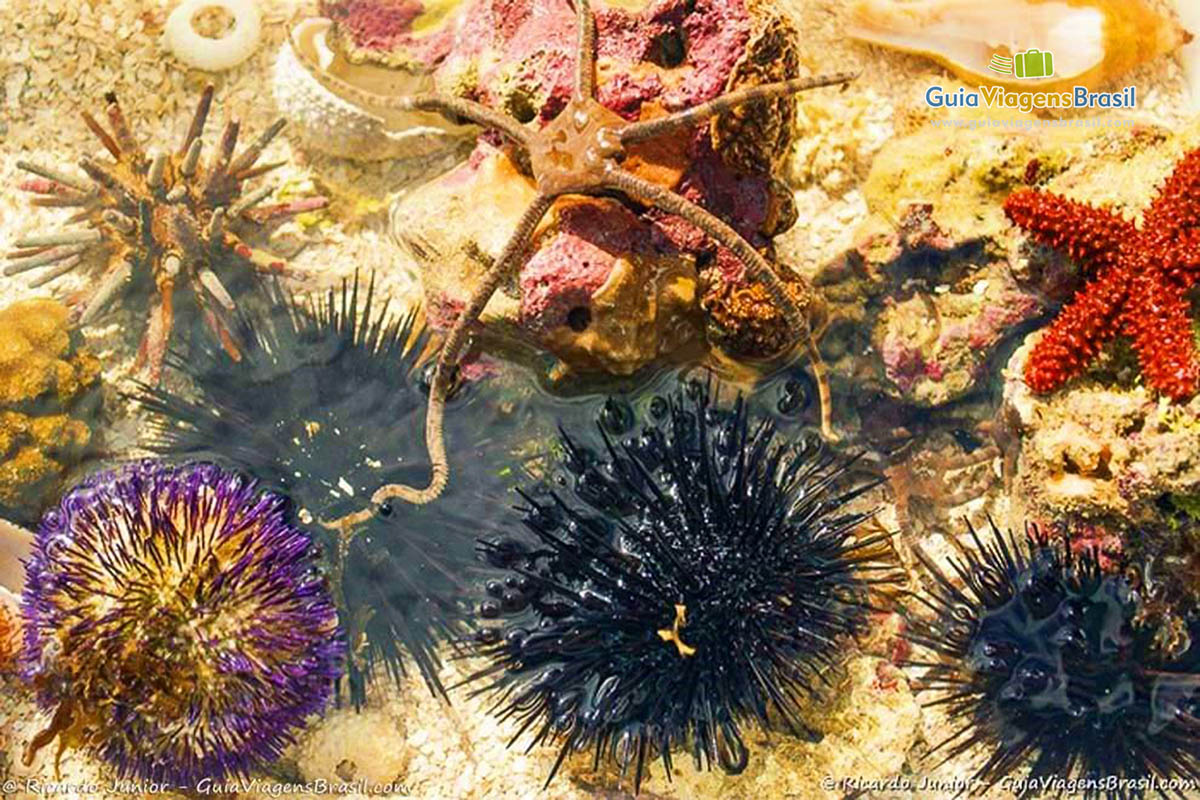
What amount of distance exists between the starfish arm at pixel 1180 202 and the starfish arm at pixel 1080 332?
0.56 ft

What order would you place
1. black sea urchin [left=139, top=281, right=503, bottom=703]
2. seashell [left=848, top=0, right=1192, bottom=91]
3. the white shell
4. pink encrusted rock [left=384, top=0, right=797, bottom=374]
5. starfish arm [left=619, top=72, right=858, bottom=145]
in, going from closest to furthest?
1. starfish arm [left=619, top=72, right=858, bottom=145]
2. pink encrusted rock [left=384, top=0, right=797, bottom=374]
3. black sea urchin [left=139, top=281, right=503, bottom=703]
4. seashell [left=848, top=0, right=1192, bottom=91]
5. the white shell

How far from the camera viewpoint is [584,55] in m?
3.02

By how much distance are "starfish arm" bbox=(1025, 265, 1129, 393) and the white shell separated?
10.6 ft

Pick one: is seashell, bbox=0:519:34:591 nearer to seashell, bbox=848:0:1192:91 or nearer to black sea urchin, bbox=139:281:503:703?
black sea urchin, bbox=139:281:503:703

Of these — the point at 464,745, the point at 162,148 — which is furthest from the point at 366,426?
the point at 162,148

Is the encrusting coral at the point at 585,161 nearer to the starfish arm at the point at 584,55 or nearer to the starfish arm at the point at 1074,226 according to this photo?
the starfish arm at the point at 584,55

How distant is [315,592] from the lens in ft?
11.1

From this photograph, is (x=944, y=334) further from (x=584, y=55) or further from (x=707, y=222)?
(x=584, y=55)

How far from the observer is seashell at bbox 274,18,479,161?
392cm

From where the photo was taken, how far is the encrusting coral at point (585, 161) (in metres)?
2.93

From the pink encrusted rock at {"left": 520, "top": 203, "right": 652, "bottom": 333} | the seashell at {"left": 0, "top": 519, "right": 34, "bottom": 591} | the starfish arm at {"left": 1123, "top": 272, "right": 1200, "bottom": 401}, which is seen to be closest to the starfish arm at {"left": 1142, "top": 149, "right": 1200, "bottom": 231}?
the starfish arm at {"left": 1123, "top": 272, "right": 1200, "bottom": 401}

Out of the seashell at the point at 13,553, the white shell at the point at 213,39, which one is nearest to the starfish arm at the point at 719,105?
the white shell at the point at 213,39

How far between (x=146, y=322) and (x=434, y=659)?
5.86ft

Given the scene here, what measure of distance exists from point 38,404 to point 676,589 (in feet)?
8.55
